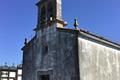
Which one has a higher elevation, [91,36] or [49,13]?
[49,13]

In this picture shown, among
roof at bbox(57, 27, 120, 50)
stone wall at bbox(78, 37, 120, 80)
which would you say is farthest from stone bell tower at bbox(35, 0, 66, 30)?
stone wall at bbox(78, 37, 120, 80)

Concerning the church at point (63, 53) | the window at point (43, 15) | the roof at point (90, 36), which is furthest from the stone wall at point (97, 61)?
the window at point (43, 15)

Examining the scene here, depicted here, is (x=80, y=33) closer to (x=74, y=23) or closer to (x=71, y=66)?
(x=74, y=23)

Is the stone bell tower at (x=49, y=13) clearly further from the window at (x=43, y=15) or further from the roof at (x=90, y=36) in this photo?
the roof at (x=90, y=36)

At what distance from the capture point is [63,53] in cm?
1469

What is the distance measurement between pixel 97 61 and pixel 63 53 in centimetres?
242

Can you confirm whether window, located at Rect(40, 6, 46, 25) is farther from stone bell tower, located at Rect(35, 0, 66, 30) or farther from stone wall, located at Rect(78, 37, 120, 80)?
stone wall, located at Rect(78, 37, 120, 80)

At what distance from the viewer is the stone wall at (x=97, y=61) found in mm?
13901

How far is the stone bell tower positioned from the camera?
16.1 meters

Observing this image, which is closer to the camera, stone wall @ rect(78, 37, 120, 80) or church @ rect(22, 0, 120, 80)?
stone wall @ rect(78, 37, 120, 80)

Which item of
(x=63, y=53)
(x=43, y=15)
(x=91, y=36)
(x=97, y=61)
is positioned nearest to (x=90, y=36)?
(x=91, y=36)

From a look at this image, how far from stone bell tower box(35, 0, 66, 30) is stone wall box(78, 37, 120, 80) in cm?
279

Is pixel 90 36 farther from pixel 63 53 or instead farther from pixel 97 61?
pixel 63 53

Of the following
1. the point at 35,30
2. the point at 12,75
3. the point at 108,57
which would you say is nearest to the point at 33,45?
the point at 35,30
